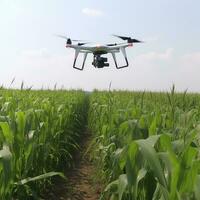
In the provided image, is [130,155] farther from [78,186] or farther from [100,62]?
[100,62]

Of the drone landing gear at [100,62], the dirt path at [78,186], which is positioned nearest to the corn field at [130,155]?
the dirt path at [78,186]

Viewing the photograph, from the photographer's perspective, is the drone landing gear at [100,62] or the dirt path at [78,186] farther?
the drone landing gear at [100,62]

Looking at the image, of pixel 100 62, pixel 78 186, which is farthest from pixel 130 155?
pixel 100 62

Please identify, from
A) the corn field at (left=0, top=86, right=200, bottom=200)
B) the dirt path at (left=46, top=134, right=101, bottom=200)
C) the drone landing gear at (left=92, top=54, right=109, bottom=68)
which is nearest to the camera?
the corn field at (left=0, top=86, right=200, bottom=200)

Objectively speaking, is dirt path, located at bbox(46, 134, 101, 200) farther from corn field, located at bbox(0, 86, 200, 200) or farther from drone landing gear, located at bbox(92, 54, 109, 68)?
drone landing gear, located at bbox(92, 54, 109, 68)

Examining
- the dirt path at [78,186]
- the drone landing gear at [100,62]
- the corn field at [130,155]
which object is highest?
the drone landing gear at [100,62]

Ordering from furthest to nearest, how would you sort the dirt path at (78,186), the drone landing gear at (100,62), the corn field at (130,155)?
the drone landing gear at (100,62) < the dirt path at (78,186) < the corn field at (130,155)

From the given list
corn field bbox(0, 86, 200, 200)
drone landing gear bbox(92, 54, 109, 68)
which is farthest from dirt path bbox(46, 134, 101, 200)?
drone landing gear bbox(92, 54, 109, 68)

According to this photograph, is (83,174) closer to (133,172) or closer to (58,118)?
(58,118)

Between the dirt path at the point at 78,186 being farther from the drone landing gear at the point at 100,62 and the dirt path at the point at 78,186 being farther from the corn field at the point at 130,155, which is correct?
the drone landing gear at the point at 100,62

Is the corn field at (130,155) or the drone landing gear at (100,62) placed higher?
the drone landing gear at (100,62)
